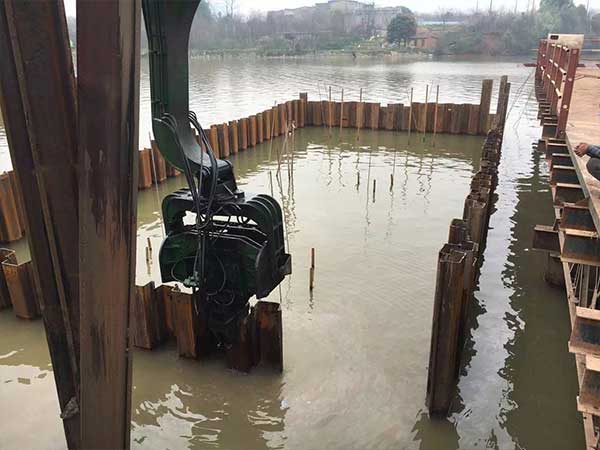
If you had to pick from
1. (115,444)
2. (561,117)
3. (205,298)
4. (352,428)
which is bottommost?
(352,428)

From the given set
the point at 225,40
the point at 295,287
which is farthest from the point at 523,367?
the point at 225,40

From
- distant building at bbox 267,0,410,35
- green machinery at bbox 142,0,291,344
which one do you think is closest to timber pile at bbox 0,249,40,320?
green machinery at bbox 142,0,291,344

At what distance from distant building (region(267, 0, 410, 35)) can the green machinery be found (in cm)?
8045

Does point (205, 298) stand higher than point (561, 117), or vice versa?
point (561, 117)

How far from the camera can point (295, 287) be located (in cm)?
746

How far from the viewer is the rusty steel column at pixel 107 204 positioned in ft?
6.27

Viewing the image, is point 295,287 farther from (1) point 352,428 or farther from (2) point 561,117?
(2) point 561,117

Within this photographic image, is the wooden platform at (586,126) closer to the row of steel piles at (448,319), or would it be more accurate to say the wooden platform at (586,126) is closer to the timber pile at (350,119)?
the row of steel piles at (448,319)

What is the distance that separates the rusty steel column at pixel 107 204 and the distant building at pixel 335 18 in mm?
83253

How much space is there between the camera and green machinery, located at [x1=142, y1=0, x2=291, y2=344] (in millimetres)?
4410

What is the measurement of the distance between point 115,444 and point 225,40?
72453mm

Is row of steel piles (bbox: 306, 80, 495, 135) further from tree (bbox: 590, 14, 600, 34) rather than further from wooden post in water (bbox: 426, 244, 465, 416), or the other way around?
tree (bbox: 590, 14, 600, 34)

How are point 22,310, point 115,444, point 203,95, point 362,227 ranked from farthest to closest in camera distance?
point 203,95
point 362,227
point 22,310
point 115,444

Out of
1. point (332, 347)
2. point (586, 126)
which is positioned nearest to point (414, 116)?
point (586, 126)
